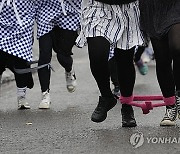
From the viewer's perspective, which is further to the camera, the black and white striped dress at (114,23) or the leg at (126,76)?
the leg at (126,76)

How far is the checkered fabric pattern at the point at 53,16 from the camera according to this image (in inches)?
270

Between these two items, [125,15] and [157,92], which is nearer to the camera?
[125,15]

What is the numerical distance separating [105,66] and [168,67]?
1.81 feet

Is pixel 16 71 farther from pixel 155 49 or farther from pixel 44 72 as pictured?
pixel 155 49

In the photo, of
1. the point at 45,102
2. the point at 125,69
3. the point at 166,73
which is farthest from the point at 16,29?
the point at 166,73

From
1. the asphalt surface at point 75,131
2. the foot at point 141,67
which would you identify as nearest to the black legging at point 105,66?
the asphalt surface at point 75,131

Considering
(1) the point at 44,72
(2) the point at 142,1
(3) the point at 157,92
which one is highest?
(2) the point at 142,1

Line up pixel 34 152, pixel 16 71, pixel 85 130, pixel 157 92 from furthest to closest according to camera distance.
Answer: pixel 157 92
pixel 16 71
pixel 85 130
pixel 34 152

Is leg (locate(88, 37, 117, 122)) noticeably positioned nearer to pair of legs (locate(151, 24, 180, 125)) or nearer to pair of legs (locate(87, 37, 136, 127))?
pair of legs (locate(87, 37, 136, 127))

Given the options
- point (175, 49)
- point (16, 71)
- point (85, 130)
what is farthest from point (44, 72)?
point (175, 49)

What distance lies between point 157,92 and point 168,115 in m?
2.79

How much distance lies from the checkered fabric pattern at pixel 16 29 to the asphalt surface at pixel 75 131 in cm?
69

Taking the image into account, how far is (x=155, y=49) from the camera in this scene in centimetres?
521

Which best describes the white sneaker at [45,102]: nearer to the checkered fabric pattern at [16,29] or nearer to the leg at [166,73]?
the checkered fabric pattern at [16,29]
